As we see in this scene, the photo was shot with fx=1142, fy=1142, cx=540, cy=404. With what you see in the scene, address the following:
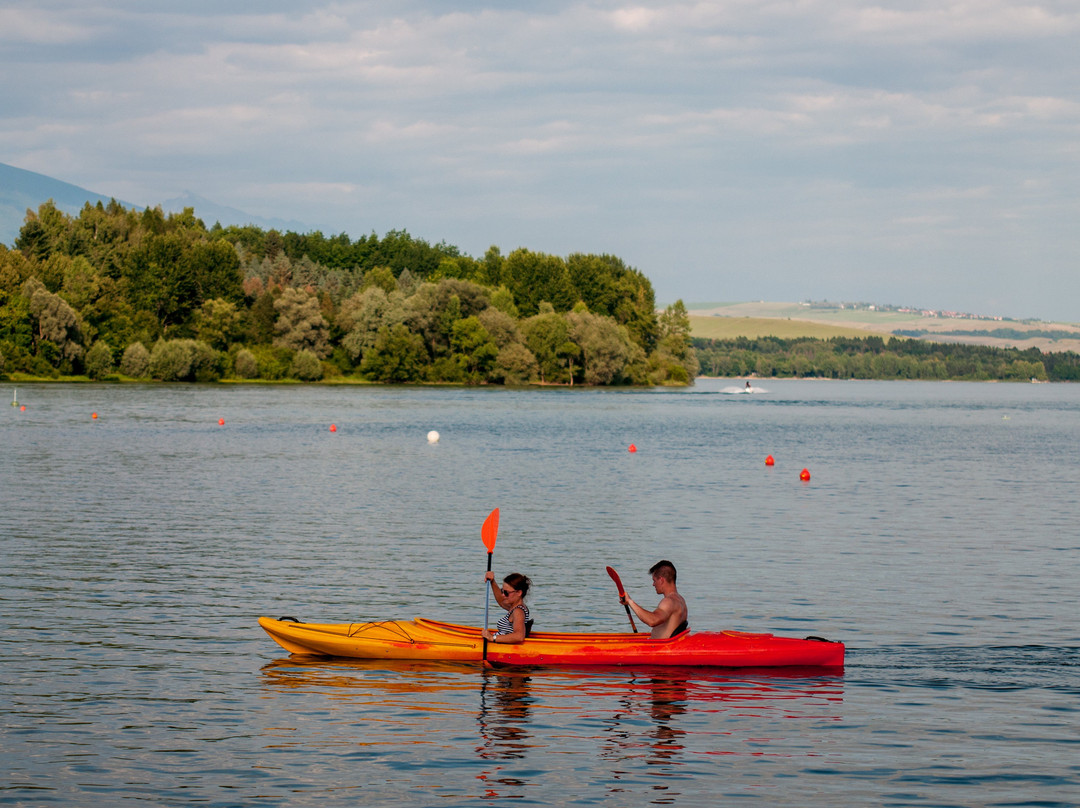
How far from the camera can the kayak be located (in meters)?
16.3

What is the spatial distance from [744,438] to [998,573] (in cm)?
4504

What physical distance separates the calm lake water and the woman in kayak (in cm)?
54

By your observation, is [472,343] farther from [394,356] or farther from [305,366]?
[305,366]

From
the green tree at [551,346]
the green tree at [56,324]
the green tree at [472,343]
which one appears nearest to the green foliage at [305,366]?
the green tree at [472,343]

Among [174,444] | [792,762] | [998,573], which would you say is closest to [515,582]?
[792,762]

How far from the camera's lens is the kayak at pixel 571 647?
16.3m

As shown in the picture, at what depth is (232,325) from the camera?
138250 millimetres

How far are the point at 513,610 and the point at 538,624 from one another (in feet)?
10.4

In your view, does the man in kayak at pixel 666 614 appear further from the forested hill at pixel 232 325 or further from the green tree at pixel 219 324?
the green tree at pixel 219 324

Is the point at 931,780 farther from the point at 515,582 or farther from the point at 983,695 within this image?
the point at 515,582

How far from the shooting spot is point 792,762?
1257 cm

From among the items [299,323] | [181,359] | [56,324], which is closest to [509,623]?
[56,324]

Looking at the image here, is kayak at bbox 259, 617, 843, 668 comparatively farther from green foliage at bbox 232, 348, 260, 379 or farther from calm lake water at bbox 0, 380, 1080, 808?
green foliage at bbox 232, 348, 260, 379

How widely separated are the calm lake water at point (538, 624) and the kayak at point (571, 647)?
23 centimetres
